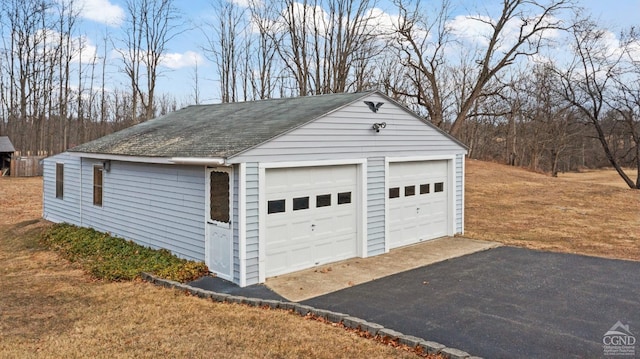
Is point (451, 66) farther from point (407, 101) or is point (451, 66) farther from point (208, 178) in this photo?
point (208, 178)

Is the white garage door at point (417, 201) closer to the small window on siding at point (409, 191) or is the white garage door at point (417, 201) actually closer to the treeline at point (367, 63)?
the small window on siding at point (409, 191)

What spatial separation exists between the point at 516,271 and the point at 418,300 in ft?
9.37

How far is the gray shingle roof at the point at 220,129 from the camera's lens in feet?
27.2

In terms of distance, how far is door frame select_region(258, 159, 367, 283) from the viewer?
782 centimetres

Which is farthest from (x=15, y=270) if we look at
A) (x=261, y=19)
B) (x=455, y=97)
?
(x=455, y=97)

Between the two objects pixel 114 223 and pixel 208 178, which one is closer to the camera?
pixel 208 178

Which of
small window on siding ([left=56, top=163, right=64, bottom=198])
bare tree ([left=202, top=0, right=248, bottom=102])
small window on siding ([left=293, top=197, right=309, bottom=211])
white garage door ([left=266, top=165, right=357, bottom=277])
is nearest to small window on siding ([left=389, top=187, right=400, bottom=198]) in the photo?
white garage door ([left=266, top=165, right=357, bottom=277])

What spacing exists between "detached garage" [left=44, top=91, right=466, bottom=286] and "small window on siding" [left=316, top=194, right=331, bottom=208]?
25 millimetres

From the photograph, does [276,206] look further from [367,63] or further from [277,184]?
[367,63]

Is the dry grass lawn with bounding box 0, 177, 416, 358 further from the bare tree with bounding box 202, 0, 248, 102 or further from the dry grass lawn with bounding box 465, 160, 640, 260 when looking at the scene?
the bare tree with bounding box 202, 0, 248, 102

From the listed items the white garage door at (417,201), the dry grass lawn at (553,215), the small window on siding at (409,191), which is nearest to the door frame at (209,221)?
the white garage door at (417,201)

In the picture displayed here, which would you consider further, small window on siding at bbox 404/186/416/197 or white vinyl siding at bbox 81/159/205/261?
small window on siding at bbox 404/186/416/197

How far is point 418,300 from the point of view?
700cm

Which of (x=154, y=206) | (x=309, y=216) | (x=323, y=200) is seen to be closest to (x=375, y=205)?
(x=323, y=200)
